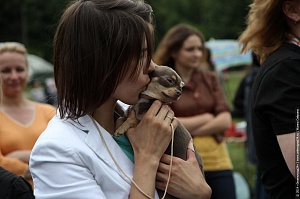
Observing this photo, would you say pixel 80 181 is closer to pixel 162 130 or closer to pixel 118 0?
pixel 162 130

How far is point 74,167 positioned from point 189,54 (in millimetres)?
3189

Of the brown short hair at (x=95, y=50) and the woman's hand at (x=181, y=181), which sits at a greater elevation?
the brown short hair at (x=95, y=50)

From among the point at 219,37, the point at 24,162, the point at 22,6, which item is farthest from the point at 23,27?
the point at 24,162

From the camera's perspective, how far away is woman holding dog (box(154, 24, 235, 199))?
458 centimetres

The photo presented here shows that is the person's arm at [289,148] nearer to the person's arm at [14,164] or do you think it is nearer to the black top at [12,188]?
the black top at [12,188]

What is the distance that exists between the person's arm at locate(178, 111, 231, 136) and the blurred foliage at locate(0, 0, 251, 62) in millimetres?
25059

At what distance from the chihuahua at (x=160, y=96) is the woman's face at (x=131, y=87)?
37 mm

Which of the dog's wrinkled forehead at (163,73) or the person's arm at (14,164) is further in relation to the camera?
the person's arm at (14,164)

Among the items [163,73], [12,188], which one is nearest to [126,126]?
[163,73]

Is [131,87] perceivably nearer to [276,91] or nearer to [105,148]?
[105,148]

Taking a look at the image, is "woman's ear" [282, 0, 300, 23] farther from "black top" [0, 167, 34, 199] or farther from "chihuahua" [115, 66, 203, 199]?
"black top" [0, 167, 34, 199]

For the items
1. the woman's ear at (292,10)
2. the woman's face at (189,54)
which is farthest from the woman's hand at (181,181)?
the woman's face at (189,54)

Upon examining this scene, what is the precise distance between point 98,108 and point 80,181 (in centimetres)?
30

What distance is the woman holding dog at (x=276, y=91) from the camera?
2221 millimetres
